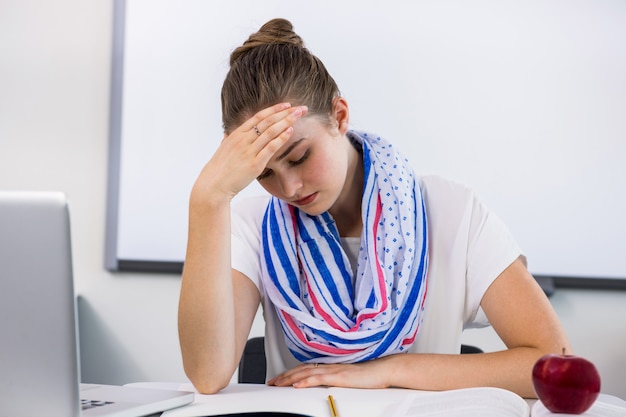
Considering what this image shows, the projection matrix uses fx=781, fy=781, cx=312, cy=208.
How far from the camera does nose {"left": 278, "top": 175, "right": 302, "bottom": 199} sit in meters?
1.35

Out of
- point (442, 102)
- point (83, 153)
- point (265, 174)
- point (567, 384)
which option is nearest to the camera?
point (567, 384)

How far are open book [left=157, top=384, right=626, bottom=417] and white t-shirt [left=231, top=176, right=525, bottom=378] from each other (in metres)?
0.32

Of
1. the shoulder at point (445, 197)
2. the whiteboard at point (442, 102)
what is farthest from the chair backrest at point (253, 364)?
the whiteboard at point (442, 102)

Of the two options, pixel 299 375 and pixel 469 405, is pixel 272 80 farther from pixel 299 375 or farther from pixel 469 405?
pixel 469 405

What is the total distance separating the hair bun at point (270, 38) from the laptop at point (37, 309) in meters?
0.76

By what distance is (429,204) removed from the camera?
158 centimetres

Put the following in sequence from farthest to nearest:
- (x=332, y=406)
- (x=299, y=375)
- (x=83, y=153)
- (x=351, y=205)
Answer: (x=83, y=153) → (x=351, y=205) → (x=299, y=375) → (x=332, y=406)

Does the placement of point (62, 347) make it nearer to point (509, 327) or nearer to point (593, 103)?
point (509, 327)

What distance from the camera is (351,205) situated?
63.4 inches

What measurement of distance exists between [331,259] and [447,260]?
0.75ft

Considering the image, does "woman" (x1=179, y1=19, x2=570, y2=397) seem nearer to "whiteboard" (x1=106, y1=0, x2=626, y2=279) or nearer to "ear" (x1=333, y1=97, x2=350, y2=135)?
→ "ear" (x1=333, y1=97, x2=350, y2=135)

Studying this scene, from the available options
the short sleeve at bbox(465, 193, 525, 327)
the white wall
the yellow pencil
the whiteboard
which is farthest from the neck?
the white wall

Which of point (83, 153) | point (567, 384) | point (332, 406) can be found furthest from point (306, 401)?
point (83, 153)

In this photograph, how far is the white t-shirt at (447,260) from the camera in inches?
58.0
